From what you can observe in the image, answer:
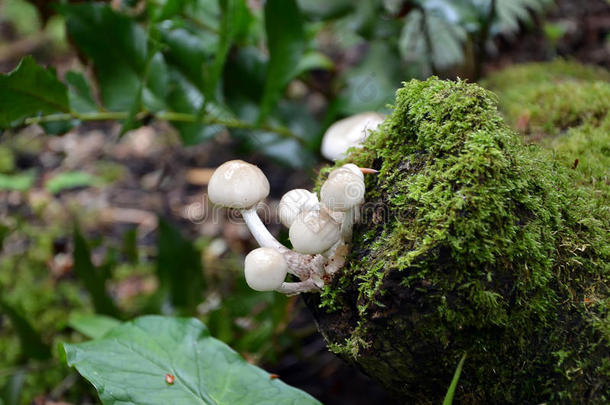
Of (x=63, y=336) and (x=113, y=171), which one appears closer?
(x=63, y=336)

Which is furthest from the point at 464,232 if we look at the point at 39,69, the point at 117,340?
the point at 39,69

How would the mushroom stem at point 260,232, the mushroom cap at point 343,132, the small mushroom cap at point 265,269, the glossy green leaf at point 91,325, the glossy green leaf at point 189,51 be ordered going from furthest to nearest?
the glossy green leaf at point 189,51, the mushroom cap at point 343,132, the glossy green leaf at point 91,325, the mushroom stem at point 260,232, the small mushroom cap at point 265,269

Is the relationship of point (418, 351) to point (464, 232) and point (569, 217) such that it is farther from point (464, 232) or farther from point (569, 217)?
point (569, 217)

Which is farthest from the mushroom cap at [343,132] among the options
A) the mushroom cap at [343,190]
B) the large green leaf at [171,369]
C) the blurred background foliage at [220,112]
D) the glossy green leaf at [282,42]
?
the large green leaf at [171,369]

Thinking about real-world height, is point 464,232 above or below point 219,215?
above

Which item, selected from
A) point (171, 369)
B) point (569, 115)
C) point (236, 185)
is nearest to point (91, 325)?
point (171, 369)

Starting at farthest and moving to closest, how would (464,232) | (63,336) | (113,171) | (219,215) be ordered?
(113,171) → (219,215) → (63,336) → (464,232)

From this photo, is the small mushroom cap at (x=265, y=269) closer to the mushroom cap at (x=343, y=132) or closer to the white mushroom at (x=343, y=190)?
the white mushroom at (x=343, y=190)

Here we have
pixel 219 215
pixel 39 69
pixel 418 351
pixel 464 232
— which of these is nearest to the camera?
pixel 464 232
